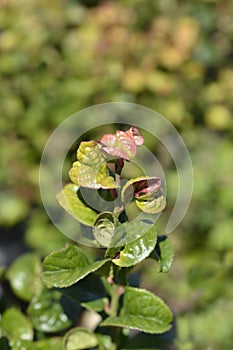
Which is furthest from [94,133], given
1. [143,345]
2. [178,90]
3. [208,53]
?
[143,345]

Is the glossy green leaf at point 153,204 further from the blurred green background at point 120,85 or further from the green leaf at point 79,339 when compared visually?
the blurred green background at point 120,85

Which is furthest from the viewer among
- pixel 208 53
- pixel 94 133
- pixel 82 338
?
pixel 208 53

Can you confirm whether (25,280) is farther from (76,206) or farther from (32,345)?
(76,206)

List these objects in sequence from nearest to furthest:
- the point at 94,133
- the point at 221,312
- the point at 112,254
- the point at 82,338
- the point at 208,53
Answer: the point at 112,254 < the point at 82,338 < the point at 221,312 < the point at 94,133 < the point at 208,53

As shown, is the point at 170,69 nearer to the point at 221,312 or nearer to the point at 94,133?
the point at 94,133

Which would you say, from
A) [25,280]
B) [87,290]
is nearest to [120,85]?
[25,280]

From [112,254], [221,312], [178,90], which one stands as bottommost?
[178,90]
